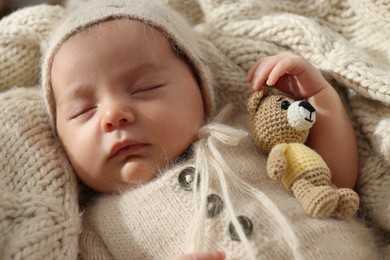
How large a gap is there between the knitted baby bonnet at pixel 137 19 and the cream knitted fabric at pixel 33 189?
7cm

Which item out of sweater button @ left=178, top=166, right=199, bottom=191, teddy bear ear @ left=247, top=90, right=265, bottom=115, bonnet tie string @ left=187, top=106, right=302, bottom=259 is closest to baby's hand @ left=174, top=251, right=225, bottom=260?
bonnet tie string @ left=187, top=106, right=302, bottom=259

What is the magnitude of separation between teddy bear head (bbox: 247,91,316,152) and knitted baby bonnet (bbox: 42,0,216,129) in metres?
0.16

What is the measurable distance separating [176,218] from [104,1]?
582 millimetres

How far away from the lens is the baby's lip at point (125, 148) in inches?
42.9

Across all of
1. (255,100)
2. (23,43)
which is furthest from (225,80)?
(23,43)

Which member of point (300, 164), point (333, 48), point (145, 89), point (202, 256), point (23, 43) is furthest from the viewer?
point (23, 43)

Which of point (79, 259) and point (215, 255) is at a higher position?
point (215, 255)

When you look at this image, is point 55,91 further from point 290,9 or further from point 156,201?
point 290,9

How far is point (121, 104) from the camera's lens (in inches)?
43.6

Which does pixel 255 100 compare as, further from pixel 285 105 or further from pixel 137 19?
pixel 137 19

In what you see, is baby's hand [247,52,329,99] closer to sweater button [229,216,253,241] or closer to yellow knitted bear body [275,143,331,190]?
yellow knitted bear body [275,143,331,190]

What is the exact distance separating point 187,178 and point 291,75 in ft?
1.19

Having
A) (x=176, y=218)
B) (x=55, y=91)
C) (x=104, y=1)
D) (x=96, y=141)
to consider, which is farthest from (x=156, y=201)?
(x=104, y=1)

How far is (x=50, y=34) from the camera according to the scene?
1349 mm
